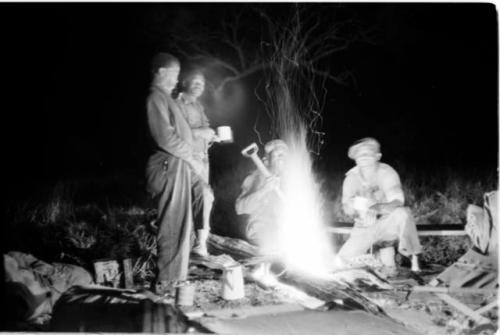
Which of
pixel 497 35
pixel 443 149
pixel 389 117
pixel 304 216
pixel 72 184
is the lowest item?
pixel 304 216

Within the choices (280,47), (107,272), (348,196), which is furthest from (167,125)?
(348,196)

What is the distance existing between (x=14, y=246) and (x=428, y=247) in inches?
162

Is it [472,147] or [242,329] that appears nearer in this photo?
[242,329]

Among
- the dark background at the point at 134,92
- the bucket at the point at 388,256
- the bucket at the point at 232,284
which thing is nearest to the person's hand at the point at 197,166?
the dark background at the point at 134,92

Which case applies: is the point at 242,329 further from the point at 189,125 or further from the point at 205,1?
the point at 205,1

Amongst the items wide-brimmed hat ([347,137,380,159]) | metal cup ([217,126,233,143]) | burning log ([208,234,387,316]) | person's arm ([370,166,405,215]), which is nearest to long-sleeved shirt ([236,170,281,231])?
burning log ([208,234,387,316])

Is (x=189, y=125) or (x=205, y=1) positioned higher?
(x=205, y=1)

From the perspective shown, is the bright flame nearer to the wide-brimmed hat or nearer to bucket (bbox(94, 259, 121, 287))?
the wide-brimmed hat

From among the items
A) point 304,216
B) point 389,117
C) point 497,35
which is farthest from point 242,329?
point 497,35

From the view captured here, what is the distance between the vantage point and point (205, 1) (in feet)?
14.1

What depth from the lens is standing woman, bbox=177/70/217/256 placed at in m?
4.34

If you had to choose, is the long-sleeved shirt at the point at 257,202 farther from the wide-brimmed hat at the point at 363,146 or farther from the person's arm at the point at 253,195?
the wide-brimmed hat at the point at 363,146

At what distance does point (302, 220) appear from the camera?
4535 millimetres

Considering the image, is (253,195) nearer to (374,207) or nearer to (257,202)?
(257,202)
